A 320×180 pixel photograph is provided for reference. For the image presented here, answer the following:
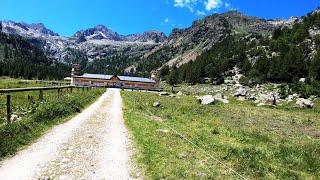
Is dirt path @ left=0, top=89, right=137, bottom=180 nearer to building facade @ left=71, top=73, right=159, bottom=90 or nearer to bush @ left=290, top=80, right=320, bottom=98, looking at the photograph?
bush @ left=290, top=80, right=320, bottom=98

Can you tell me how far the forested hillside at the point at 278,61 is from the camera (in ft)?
352

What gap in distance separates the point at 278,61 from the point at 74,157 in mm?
106649

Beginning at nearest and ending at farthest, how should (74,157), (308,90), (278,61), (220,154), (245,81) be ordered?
(74,157)
(220,154)
(308,90)
(278,61)
(245,81)

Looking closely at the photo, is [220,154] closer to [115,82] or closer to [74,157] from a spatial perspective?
[74,157]

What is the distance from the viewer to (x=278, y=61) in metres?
116

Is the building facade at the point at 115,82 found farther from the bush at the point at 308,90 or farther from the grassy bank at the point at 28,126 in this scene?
the grassy bank at the point at 28,126

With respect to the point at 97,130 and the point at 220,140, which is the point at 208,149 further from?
the point at 97,130

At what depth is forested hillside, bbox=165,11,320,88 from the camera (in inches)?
4228

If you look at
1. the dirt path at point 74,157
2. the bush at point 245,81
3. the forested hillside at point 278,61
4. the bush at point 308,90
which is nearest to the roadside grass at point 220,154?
the dirt path at point 74,157

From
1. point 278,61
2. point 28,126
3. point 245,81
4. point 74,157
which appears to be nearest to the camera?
point 74,157

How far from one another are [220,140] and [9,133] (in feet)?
36.4

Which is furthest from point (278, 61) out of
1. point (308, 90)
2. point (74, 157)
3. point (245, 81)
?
point (74, 157)

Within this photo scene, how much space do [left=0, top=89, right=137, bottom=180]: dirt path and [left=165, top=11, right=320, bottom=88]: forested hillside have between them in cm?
7973

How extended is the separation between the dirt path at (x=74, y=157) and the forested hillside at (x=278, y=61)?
79.7m
